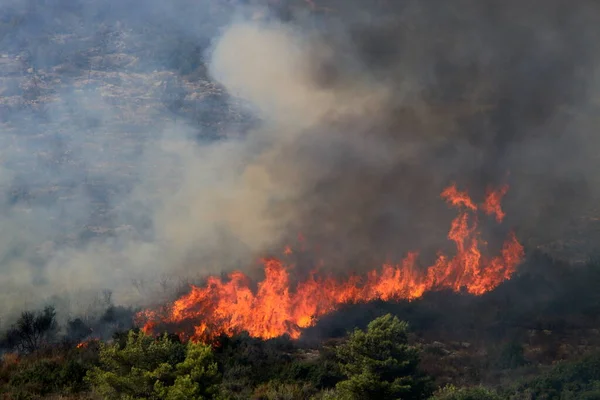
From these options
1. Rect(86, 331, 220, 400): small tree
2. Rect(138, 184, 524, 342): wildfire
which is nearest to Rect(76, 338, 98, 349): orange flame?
Rect(138, 184, 524, 342): wildfire

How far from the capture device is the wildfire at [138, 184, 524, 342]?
2534 centimetres

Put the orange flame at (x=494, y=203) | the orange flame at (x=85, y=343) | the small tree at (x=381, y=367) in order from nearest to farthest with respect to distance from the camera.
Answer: the small tree at (x=381, y=367) → the orange flame at (x=85, y=343) → the orange flame at (x=494, y=203)

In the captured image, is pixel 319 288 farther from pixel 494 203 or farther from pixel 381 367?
pixel 494 203

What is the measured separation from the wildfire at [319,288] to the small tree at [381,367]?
29.3 ft

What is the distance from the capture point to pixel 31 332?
80.0ft

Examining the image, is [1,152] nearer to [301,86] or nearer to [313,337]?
[301,86]

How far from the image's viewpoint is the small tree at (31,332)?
2391cm

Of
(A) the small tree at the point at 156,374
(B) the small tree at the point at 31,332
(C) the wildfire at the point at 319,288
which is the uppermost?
(C) the wildfire at the point at 319,288

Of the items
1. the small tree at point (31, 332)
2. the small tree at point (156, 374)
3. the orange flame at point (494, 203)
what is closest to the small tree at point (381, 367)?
the small tree at point (156, 374)

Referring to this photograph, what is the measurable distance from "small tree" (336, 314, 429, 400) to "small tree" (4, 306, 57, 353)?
14589mm

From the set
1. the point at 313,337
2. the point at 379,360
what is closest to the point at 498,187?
the point at 313,337

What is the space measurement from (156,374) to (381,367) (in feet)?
20.7

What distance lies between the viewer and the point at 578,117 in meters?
42.8

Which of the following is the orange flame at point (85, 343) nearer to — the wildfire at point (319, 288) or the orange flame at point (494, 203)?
the wildfire at point (319, 288)
